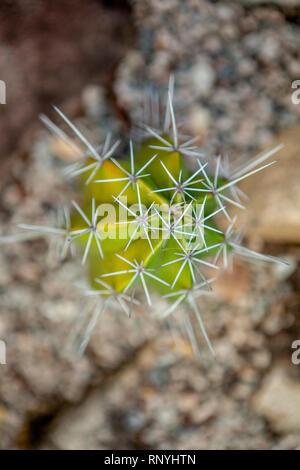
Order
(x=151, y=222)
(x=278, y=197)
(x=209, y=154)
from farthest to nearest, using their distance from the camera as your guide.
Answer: (x=209, y=154), (x=278, y=197), (x=151, y=222)

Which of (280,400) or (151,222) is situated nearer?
(151,222)

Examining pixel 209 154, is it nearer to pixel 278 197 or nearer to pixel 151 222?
pixel 278 197

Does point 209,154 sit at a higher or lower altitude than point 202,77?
lower

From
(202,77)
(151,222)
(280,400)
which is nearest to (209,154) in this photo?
(202,77)

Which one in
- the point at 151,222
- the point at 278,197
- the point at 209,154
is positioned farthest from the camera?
the point at 209,154

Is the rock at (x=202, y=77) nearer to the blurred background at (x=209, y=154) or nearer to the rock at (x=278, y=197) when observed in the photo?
the blurred background at (x=209, y=154)

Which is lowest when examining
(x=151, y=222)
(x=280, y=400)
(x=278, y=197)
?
(x=280, y=400)

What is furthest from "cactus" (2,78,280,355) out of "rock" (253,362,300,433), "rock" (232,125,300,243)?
"rock" (253,362,300,433)
